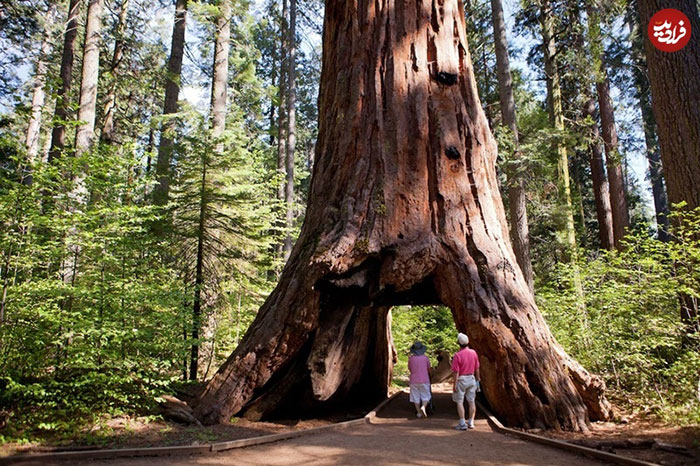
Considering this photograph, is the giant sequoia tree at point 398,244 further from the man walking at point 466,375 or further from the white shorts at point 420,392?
the white shorts at point 420,392

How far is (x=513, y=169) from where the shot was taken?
45.2ft

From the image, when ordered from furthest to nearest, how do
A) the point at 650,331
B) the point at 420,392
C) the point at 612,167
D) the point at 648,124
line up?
the point at 648,124 → the point at 612,167 → the point at 420,392 → the point at 650,331

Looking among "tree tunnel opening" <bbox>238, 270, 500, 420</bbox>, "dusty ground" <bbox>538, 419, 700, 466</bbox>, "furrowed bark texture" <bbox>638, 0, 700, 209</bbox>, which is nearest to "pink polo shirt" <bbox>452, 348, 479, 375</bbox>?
"tree tunnel opening" <bbox>238, 270, 500, 420</bbox>

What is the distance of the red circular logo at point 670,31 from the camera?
763 centimetres

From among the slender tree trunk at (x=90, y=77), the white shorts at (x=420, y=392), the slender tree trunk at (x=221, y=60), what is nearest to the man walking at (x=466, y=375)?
the white shorts at (x=420, y=392)

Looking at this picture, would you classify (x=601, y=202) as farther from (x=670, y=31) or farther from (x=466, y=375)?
(x=466, y=375)

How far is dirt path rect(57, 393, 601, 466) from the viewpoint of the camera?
461 centimetres

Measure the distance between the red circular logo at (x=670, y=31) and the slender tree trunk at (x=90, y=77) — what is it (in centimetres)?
1200

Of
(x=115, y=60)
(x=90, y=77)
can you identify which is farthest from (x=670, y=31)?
(x=115, y=60)

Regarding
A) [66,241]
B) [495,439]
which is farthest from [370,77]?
[495,439]

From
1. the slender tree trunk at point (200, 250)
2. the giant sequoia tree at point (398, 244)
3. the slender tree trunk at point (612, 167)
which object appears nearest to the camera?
the giant sequoia tree at point (398, 244)

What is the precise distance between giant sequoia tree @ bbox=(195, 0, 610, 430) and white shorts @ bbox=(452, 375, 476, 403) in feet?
1.01

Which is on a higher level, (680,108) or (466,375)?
(680,108)

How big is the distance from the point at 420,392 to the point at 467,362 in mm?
1938
